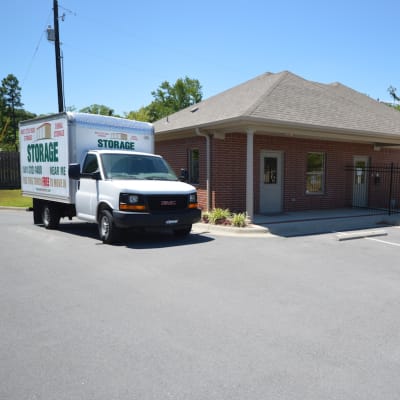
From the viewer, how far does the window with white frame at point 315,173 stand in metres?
15.1

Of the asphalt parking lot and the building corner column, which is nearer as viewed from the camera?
the asphalt parking lot

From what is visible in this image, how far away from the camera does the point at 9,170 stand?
82.4 feet

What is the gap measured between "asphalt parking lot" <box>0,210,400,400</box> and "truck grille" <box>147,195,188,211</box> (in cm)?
102

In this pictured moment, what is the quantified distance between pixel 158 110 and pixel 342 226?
44935 mm

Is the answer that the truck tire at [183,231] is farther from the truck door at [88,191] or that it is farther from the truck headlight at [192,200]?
the truck door at [88,191]

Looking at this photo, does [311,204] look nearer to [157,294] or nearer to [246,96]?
[246,96]

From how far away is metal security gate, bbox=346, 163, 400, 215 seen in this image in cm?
1630

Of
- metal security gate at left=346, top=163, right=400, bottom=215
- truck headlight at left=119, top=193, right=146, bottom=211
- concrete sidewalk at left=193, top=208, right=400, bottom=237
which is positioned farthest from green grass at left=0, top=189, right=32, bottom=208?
metal security gate at left=346, top=163, right=400, bottom=215

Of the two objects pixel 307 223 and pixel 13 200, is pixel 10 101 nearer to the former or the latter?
pixel 13 200

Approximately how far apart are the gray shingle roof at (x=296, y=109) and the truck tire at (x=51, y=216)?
4987 mm

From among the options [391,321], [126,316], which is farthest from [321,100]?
[126,316]

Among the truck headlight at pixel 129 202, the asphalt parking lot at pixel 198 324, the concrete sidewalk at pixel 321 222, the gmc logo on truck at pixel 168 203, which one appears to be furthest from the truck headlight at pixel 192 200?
the concrete sidewalk at pixel 321 222

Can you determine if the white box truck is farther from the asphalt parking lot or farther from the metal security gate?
the metal security gate

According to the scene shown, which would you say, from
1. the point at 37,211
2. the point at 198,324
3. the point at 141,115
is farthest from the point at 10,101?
the point at 198,324
